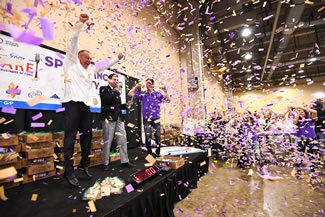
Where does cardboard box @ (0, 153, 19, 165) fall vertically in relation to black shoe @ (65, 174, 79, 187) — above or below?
above

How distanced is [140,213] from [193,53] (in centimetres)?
643

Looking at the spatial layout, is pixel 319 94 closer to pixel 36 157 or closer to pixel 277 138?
pixel 277 138

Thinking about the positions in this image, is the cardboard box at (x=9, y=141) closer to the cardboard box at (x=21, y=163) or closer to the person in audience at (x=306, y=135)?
the cardboard box at (x=21, y=163)

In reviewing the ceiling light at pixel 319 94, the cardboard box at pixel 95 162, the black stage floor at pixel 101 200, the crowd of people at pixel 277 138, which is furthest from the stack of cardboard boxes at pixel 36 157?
the ceiling light at pixel 319 94

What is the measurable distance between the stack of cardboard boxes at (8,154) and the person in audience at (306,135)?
4494mm

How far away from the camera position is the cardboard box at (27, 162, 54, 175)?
1.96m

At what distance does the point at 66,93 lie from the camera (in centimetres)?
178

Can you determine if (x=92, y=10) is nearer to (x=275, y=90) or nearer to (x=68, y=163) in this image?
(x=68, y=163)

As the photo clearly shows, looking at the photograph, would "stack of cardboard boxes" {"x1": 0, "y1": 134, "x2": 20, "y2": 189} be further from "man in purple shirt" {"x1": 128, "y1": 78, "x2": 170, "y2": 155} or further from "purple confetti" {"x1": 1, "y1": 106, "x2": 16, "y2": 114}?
"man in purple shirt" {"x1": 128, "y1": 78, "x2": 170, "y2": 155}

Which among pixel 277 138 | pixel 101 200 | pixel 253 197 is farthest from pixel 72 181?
pixel 277 138

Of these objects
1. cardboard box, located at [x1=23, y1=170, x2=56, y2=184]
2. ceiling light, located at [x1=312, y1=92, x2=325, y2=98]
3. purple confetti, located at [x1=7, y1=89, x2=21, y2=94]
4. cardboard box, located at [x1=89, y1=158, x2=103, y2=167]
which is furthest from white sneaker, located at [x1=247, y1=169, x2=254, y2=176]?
ceiling light, located at [x1=312, y1=92, x2=325, y2=98]

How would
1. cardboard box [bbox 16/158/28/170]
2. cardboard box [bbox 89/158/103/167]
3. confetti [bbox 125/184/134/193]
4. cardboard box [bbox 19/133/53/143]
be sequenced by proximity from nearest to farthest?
confetti [bbox 125/184/134/193]
cardboard box [bbox 16/158/28/170]
cardboard box [bbox 19/133/53/143]
cardboard box [bbox 89/158/103/167]

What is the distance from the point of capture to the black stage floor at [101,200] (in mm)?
1265

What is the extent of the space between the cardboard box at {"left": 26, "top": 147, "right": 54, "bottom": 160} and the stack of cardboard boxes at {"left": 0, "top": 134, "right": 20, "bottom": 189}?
0.12 metres
